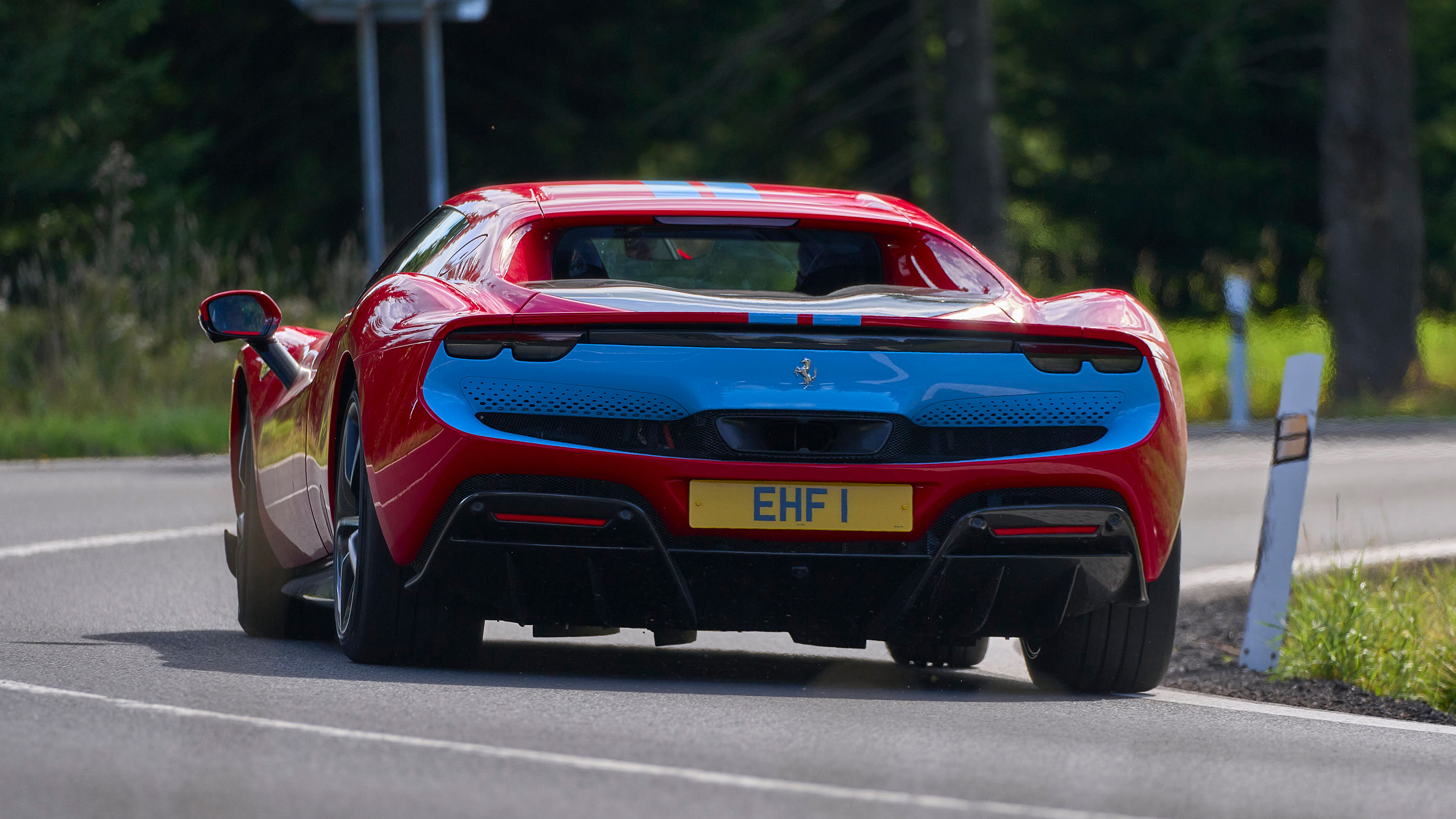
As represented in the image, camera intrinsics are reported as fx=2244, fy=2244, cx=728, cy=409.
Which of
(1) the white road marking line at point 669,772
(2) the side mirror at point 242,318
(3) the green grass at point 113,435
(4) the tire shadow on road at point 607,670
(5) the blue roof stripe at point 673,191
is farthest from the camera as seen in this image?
(3) the green grass at point 113,435

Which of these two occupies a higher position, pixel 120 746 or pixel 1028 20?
A: pixel 1028 20

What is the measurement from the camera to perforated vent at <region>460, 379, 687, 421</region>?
17.5 ft

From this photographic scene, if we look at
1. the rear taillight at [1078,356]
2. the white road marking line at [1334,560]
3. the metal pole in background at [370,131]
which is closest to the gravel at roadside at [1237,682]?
the white road marking line at [1334,560]

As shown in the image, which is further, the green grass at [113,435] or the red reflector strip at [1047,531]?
the green grass at [113,435]

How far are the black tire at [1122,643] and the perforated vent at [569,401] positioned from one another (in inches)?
53.1

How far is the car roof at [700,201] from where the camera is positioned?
20.4ft

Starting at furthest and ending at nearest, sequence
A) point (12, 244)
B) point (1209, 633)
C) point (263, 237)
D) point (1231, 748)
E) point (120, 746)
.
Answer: point (263, 237) < point (12, 244) < point (1209, 633) < point (1231, 748) < point (120, 746)

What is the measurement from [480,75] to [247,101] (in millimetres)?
2832

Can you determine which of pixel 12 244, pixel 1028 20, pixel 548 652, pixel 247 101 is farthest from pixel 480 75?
pixel 548 652

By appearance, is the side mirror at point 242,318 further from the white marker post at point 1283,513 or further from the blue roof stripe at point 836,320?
the white marker post at point 1283,513

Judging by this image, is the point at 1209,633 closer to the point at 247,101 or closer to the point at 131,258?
the point at 131,258

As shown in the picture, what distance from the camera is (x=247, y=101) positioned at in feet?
89.4

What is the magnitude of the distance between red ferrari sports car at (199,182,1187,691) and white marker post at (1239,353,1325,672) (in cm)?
150

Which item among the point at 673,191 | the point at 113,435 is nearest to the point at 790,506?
the point at 673,191
